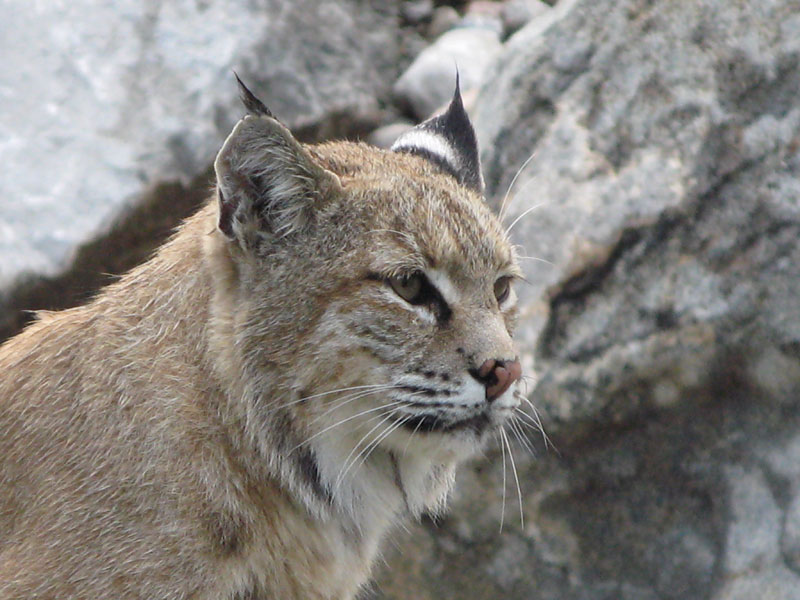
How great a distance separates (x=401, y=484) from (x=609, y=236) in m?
1.88

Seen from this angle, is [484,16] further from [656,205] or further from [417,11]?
[656,205]

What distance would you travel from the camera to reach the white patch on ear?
4812 millimetres

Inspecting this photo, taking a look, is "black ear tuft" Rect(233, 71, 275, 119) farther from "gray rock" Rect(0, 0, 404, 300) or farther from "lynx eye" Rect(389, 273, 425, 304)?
"gray rock" Rect(0, 0, 404, 300)

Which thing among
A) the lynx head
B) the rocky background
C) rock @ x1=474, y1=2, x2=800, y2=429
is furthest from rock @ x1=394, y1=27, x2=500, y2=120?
the lynx head

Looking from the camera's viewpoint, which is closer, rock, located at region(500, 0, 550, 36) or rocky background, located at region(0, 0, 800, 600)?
rocky background, located at region(0, 0, 800, 600)

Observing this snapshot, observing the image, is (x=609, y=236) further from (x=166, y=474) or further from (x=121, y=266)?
(x=121, y=266)

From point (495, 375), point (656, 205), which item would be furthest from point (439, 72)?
point (495, 375)

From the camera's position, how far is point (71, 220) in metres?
7.04

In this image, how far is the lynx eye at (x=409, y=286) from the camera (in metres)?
4.08

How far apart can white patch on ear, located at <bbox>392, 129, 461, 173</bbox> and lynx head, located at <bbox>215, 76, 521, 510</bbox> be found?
0.52 metres

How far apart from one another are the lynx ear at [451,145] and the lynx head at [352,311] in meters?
0.51

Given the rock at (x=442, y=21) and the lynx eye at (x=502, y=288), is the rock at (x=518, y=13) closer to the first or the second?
the rock at (x=442, y=21)

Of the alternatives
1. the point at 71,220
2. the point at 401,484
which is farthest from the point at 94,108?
the point at 401,484

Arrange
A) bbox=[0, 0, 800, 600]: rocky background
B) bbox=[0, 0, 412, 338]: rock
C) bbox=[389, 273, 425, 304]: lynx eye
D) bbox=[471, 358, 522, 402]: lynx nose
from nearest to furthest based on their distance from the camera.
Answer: bbox=[471, 358, 522, 402]: lynx nose
bbox=[389, 273, 425, 304]: lynx eye
bbox=[0, 0, 800, 600]: rocky background
bbox=[0, 0, 412, 338]: rock
